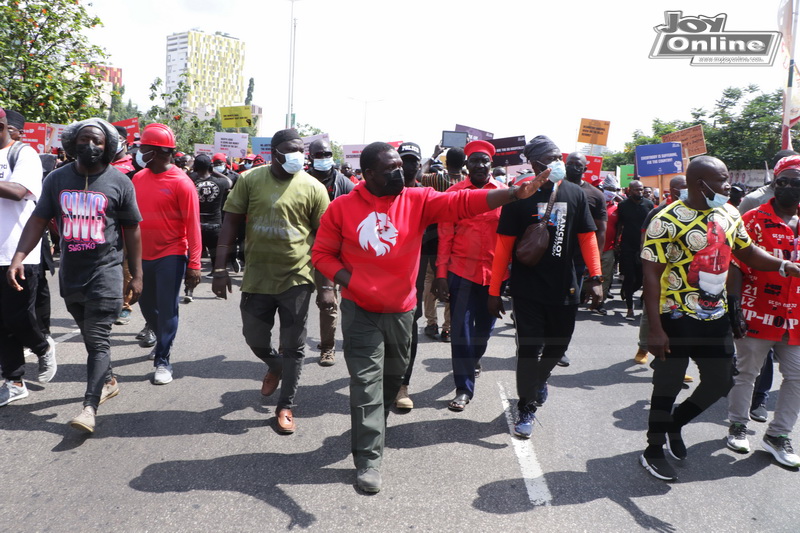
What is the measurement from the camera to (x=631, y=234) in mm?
8914

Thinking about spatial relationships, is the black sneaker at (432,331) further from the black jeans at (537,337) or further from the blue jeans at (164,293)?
the blue jeans at (164,293)

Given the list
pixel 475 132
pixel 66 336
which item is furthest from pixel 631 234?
pixel 475 132

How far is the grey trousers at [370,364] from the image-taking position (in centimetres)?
329

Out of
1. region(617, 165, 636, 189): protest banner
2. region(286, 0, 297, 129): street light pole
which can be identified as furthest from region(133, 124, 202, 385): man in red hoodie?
region(286, 0, 297, 129): street light pole

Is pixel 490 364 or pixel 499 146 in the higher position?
pixel 499 146

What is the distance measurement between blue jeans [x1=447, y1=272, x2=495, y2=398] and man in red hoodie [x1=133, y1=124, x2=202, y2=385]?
2.21m

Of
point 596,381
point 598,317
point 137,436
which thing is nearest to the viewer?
point 137,436

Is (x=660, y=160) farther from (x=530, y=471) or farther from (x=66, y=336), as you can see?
(x=66, y=336)

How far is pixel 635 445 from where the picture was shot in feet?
13.4

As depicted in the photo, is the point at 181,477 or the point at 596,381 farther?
the point at 596,381

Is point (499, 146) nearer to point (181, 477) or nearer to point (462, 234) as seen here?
point (462, 234)

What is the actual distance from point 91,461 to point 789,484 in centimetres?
427

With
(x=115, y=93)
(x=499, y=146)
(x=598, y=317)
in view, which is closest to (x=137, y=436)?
(x=598, y=317)

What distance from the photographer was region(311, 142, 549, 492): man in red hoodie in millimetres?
3301
